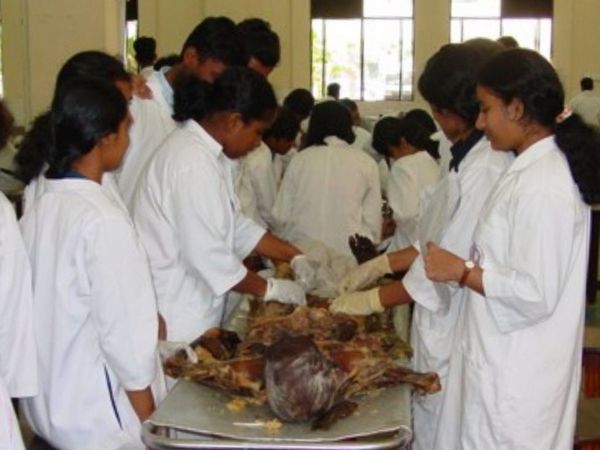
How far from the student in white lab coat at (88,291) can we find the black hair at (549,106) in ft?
2.70

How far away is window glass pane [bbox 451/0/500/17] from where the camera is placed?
12.1 metres

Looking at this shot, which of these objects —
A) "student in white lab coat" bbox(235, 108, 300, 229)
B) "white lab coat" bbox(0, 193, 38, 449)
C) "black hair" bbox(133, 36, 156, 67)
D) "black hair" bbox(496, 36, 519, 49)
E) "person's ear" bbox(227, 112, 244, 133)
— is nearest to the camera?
"white lab coat" bbox(0, 193, 38, 449)

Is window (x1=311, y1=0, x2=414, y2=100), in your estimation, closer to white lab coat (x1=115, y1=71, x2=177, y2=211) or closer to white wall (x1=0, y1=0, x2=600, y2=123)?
white wall (x1=0, y1=0, x2=600, y2=123)

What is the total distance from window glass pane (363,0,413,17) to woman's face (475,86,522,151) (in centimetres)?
1021

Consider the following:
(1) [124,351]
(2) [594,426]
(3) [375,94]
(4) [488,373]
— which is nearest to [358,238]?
(2) [594,426]

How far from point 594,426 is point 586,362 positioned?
557 mm

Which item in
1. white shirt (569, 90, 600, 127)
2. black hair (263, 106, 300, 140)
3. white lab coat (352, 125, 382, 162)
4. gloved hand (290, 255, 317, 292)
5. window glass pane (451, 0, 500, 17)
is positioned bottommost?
gloved hand (290, 255, 317, 292)

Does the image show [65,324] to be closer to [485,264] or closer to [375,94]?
[485,264]

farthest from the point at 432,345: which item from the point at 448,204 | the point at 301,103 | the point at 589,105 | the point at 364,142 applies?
the point at 589,105

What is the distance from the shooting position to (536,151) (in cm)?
214

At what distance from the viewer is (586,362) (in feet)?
10.8

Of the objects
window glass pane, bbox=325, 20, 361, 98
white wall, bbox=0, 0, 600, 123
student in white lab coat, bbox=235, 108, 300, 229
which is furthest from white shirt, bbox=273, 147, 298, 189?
window glass pane, bbox=325, 20, 361, 98

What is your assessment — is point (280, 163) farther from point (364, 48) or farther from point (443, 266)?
point (364, 48)

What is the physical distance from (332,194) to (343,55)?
8.48m
